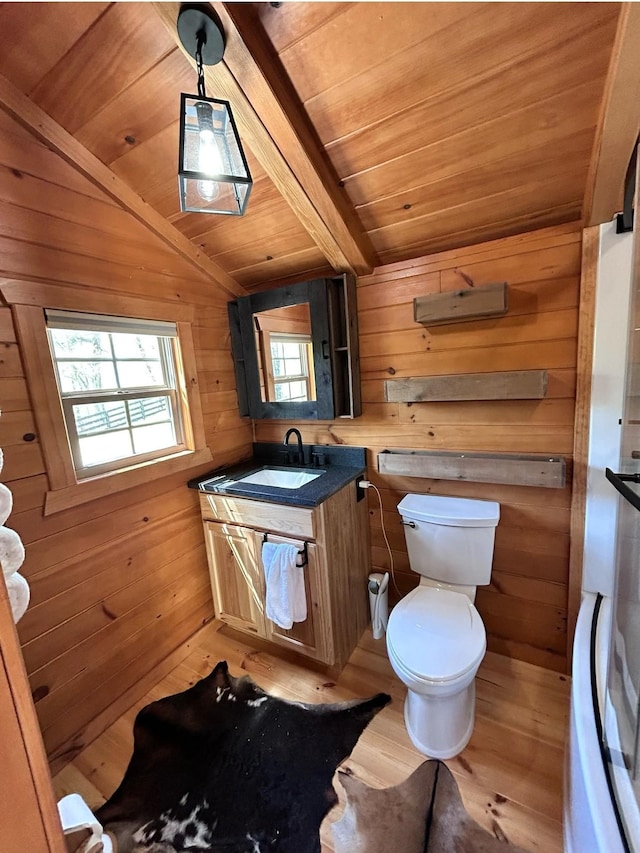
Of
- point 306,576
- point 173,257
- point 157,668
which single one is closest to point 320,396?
point 306,576

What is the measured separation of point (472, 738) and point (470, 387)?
4.80 feet

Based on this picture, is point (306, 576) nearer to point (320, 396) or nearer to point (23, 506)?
point (320, 396)

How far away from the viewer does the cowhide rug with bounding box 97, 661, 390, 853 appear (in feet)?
3.85

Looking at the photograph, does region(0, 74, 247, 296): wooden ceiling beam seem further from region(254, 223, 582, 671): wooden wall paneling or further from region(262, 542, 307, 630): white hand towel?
region(262, 542, 307, 630): white hand towel

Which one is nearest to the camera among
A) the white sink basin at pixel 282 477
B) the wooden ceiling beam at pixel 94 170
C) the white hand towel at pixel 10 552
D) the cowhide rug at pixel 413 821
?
the white hand towel at pixel 10 552

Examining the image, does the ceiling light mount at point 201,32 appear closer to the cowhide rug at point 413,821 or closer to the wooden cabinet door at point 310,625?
the wooden cabinet door at point 310,625

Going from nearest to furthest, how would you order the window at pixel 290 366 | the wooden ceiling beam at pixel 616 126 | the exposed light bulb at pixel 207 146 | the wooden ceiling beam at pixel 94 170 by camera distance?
the wooden ceiling beam at pixel 616 126 → the exposed light bulb at pixel 207 146 → the wooden ceiling beam at pixel 94 170 → the window at pixel 290 366

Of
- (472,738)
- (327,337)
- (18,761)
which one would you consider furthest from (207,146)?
(472,738)

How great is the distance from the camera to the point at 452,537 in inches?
63.4

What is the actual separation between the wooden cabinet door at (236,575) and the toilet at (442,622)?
28.5 inches

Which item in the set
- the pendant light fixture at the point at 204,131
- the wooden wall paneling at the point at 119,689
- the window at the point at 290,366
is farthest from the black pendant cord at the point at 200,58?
the wooden wall paneling at the point at 119,689

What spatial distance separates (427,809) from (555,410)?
1.57 metres

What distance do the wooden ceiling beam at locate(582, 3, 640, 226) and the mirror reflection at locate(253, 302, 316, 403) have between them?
3.98ft

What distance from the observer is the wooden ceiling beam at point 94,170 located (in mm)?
1207
